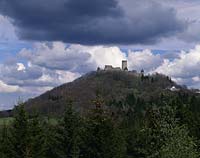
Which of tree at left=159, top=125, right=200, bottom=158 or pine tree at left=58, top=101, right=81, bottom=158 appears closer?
tree at left=159, top=125, right=200, bottom=158

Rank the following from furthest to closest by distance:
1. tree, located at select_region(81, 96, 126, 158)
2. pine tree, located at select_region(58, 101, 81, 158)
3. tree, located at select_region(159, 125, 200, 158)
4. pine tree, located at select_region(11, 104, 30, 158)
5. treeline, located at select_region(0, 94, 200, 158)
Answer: pine tree, located at select_region(58, 101, 81, 158), tree, located at select_region(81, 96, 126, 158), pine tree, located at select_region(11, 104, 30, 158), treeline, located at select_region(0, 94, 200, 158), tree, located at select_region(159, 125, 200, 158)

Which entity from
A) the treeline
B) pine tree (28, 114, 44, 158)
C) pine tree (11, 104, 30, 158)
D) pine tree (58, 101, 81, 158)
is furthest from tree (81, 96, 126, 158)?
pine tree (11, 104, 30, 158)

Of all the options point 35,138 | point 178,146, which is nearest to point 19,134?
point 35,138

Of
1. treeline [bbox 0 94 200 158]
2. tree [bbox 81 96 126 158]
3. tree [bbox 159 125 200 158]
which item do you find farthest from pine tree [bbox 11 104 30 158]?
tree [bbox 159 125 200 158]

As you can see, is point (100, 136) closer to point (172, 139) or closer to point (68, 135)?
point (68, 135)

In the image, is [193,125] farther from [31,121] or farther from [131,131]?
[31,121]

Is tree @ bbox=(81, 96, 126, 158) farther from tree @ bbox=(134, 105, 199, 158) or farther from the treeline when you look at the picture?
tree @ bbox=(134, 105, 199, 158)

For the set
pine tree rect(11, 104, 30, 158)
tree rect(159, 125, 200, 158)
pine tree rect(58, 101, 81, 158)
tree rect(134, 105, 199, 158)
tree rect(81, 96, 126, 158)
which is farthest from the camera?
pine tree rect(58, 101, 81, 158)

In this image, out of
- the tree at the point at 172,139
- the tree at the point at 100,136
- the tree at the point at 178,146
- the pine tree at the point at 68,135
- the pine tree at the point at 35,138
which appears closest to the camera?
the tree at the point at 178,146

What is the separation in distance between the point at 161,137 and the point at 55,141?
46.1ft

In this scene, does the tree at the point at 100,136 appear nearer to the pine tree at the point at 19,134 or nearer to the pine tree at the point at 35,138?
the pine tree at the point at 35,138

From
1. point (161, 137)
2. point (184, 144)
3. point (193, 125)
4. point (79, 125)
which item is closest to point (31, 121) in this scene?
point (79, 125)

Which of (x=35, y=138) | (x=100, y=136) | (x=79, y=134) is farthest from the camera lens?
(x=79, y=134)

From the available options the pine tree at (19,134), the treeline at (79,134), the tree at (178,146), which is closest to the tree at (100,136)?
the treeline at (79,134)
